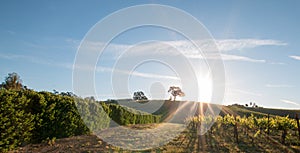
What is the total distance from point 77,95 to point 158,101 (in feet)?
189

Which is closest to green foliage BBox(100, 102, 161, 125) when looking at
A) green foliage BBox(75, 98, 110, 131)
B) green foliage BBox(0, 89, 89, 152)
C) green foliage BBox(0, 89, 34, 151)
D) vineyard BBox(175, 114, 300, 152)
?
green foliage BBox(75, 98, 110, 131)

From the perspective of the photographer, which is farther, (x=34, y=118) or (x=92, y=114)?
(x=92, y=114)

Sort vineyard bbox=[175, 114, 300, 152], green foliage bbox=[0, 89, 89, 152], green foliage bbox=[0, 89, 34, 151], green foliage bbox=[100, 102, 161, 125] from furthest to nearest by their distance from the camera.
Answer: green foliage bbox=[100, 102, 161, 125] < vineyard bbox=[175, 114, 300, 152] < green foliage bbox=[0, 89, 89, 152] < green foliage bbox=[0, 89, 34, 151]

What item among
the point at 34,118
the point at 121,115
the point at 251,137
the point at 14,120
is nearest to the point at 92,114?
the point at 121,115

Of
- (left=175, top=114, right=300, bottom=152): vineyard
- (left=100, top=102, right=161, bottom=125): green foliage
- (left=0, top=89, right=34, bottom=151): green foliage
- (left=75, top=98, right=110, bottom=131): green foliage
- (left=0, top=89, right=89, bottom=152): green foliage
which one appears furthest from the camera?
(left=100, top=102, right=161, bottom=125): green foliage

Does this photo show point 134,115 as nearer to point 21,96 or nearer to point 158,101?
point 21,96

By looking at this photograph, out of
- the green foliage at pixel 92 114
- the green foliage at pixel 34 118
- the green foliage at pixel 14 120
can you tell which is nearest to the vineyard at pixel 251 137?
the green foliage at pixel 92 114

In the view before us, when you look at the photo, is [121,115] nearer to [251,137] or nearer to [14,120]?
[251,137]

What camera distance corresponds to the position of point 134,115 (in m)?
29.0

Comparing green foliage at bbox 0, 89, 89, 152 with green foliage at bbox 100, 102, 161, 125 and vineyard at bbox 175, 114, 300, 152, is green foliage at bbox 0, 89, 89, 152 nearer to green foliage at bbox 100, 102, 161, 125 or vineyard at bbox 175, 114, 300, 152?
green foliage at bbox 100, 102, 161, 125

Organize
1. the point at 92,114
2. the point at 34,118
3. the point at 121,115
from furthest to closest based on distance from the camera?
1. the point at 121,115
2. the point at 92,114
3. the point at 34,118

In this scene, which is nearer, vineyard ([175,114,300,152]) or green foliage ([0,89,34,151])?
green foliage ([0,89,34,151])

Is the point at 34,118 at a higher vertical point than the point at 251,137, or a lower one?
higher

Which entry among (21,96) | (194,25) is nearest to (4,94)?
(21,96)
